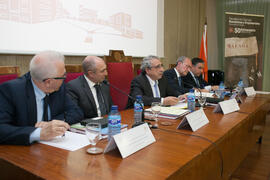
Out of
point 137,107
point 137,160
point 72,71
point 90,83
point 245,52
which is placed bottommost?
point 137,160

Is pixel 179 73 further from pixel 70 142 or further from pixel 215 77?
pixel 70 142

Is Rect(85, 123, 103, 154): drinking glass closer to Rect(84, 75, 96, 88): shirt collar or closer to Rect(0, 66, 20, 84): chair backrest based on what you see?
Rect(0, 66, 20, 84): chair backrest

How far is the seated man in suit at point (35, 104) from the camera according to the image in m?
1.04

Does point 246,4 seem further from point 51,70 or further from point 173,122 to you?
point 51,70

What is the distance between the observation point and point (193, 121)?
1345 mm

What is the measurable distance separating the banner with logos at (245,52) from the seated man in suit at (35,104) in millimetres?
4645

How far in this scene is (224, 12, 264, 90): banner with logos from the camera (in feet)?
17.2

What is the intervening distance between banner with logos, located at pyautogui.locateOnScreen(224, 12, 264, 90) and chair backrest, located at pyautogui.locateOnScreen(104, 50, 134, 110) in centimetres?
340

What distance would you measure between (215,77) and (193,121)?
412 cm

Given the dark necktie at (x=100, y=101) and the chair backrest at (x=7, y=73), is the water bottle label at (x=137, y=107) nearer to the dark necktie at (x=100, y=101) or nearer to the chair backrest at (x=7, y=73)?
the dark necktie at (x=100, y=101)

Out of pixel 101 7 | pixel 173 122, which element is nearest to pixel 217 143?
pixel 173 122

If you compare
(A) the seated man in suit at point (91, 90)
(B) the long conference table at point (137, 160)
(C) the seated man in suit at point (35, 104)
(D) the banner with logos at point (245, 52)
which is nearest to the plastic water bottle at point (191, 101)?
(B) the long conference table at point (137, 160)

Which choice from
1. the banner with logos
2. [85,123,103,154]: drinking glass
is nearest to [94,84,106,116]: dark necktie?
[85,123,103,154]: drinking glass

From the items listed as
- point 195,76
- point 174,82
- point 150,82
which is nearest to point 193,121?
point 150,82
